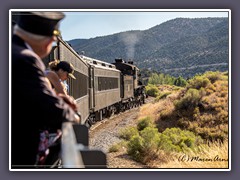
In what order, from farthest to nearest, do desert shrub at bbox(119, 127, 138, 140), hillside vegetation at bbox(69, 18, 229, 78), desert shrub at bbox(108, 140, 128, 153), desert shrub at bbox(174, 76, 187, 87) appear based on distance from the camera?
1. desert shrub at bbox(174, 76, 187, 87)
2. desert shrub at bbox(119, 127, 138, 140)
3. desert shrub at bbox(108, 140, 128, 153)
4. hillside vegetation at bbox(69, 18, 229, 78)

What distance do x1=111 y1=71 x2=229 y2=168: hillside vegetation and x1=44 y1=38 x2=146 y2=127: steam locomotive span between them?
1495 millimetres

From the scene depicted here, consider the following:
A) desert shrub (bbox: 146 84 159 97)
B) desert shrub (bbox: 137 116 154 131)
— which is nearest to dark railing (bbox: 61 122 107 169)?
desert shrub (bbox: 137 116 154 131)

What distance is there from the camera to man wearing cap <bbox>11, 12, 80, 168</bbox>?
2.27 meters

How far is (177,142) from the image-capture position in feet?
29.2

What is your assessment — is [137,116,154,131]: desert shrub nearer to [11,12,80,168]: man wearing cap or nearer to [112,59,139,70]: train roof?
[11,12,80,168]: man wearing cap

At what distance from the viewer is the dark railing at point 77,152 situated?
182 centimetres

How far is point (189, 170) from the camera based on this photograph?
531 cm

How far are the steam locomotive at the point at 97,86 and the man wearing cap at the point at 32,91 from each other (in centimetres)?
267

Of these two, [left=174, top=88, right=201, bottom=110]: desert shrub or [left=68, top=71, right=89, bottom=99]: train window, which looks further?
[left=174, top=88, right=201, bottom=110]: desert shrub

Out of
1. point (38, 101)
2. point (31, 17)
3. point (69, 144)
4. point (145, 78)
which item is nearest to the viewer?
point (69, 144)

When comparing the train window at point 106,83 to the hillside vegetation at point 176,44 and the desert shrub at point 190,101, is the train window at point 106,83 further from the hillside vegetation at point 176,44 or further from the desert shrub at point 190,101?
the desert shrub at point 190,101
